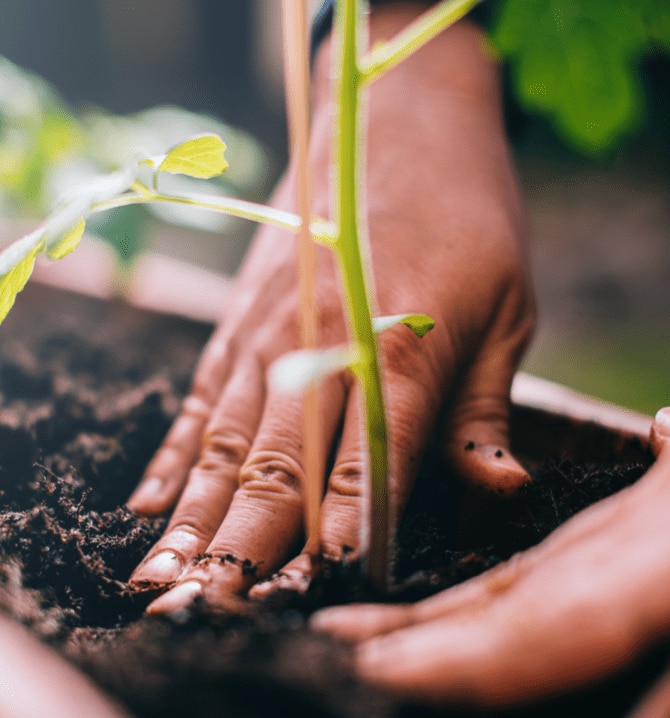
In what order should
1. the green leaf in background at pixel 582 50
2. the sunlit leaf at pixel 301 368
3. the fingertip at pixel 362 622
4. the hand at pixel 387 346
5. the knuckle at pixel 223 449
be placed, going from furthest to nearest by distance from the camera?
the knuckle at pixel 223 449 → the hand at pixel 387 346 → the green leaf in background at pixel 582 50 → the fingertip at pixel 362 622 → the sunlit leaf at pixel 301 368

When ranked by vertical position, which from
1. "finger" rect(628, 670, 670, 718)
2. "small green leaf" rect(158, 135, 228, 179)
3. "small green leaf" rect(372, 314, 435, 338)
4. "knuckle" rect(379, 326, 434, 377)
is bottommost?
"finger" rect(628, 670, 670, 718)

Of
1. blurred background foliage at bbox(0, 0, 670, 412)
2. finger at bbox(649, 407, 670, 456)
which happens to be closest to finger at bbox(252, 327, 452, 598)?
finger at bbox(649, 407, 670, 456)

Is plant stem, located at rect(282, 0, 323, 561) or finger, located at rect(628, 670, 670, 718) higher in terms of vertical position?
plant stem, located at rect(282, 0, 323, 561)

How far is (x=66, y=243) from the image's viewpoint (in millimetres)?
→ 501

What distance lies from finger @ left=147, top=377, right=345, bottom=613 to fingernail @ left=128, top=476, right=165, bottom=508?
203 mm

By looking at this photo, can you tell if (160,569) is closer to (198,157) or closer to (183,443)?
(183,443)

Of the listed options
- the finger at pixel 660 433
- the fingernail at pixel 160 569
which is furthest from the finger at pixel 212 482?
the finger at pixel 660 433

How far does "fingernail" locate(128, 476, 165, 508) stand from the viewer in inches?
32.6

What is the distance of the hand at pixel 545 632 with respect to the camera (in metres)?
0.36

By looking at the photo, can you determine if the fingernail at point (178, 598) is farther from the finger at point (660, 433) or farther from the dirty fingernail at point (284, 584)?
the finger at point (660, 433)

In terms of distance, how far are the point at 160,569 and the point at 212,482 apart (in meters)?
0.16

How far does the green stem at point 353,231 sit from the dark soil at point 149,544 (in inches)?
6.4

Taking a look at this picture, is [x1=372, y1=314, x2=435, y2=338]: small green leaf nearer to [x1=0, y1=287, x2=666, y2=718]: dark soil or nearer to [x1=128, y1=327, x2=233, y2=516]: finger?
[x1=0, y1=287, x2=666, y2=718]: dark soil

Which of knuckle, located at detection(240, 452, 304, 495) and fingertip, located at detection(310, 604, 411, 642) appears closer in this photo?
fingertip, located at detection(310, 604, 411, 642)
